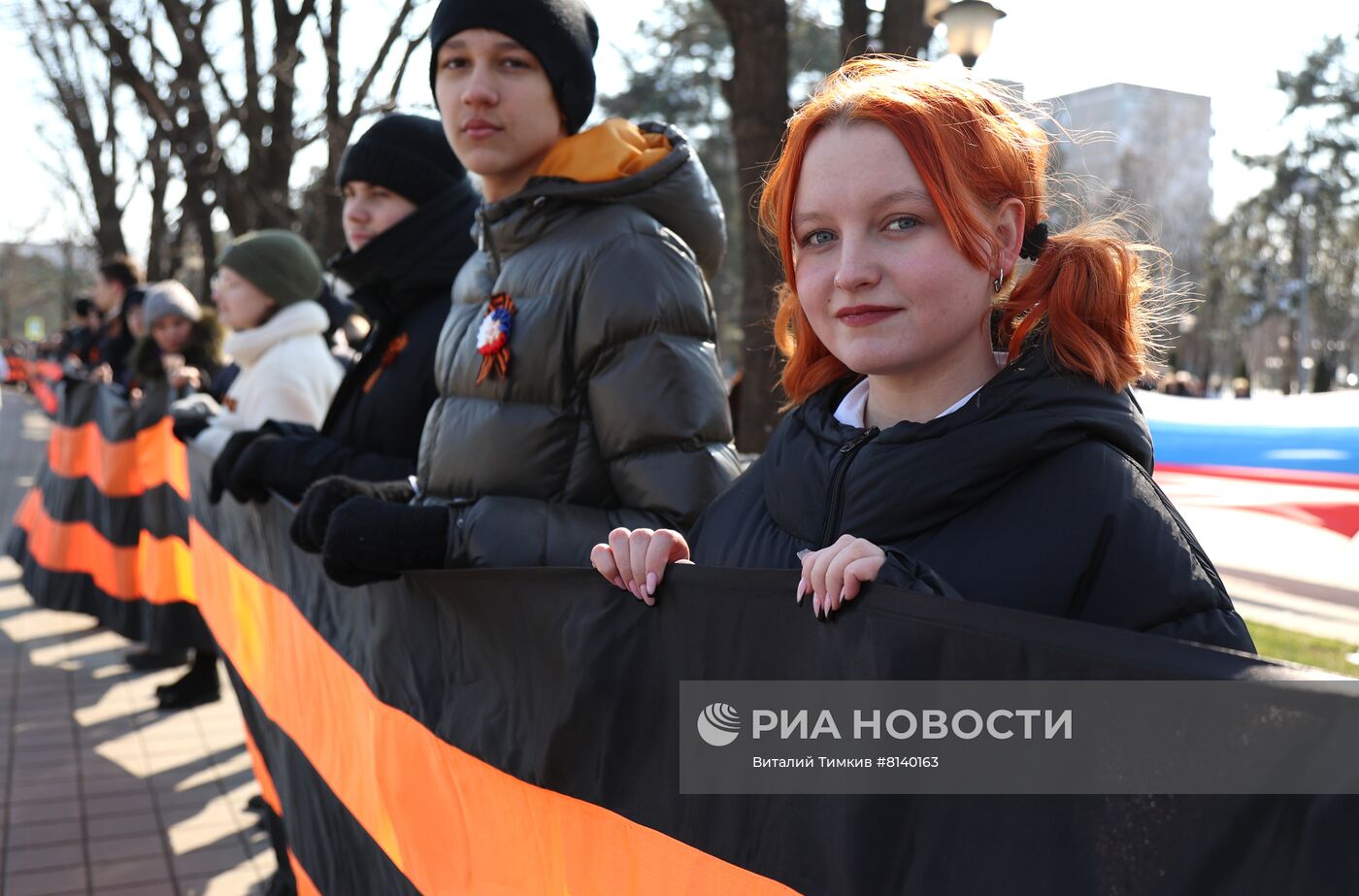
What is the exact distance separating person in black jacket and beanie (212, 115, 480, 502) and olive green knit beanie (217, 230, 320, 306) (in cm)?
108

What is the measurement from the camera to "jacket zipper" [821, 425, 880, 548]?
1.70 metres

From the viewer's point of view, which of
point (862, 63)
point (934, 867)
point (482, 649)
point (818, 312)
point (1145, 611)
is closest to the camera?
point (934, 867)

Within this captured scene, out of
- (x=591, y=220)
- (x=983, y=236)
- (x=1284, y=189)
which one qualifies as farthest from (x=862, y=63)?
(x=1284, y=189)

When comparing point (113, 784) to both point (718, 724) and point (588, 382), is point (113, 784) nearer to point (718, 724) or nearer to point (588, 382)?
point (588, 382)

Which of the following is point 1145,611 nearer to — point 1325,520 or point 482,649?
point 482,649

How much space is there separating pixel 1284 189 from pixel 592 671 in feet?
178

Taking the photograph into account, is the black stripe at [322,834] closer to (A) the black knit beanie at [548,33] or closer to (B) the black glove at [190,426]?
(B) the black glove at [190,426]

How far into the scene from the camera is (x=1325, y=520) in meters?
3.87

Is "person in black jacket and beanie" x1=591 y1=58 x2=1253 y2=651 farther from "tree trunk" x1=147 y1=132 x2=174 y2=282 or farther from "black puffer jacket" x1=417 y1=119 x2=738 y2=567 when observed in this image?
"tree trunk" x1=147 y1=132 x2=174 y2=282

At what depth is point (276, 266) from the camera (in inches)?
186

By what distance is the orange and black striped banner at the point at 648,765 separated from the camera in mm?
1120

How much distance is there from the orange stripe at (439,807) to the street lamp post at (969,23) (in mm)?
7187

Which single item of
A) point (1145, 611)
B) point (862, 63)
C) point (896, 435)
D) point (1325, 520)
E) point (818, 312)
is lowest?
point (1325, 520)

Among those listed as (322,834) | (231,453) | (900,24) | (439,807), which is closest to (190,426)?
(231,453)
